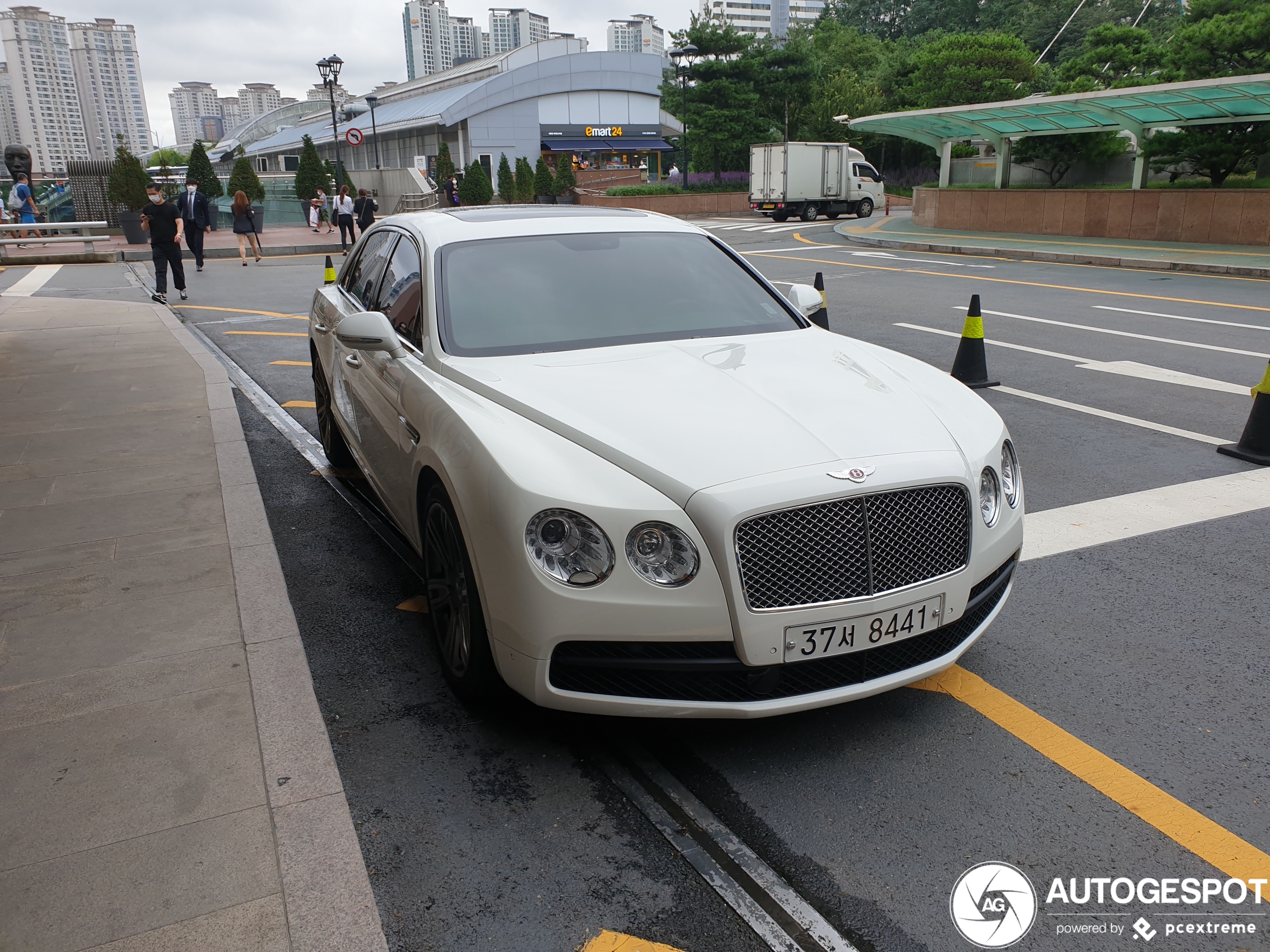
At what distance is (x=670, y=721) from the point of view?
3.44m

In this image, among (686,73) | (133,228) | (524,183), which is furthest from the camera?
(686,73)

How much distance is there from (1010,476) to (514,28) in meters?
214

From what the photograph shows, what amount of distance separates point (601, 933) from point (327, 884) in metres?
0.74

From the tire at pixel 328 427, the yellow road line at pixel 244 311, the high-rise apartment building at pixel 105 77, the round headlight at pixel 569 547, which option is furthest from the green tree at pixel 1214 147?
the high-rise apartment building at pixel 105 77

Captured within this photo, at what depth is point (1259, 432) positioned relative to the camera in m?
6.39

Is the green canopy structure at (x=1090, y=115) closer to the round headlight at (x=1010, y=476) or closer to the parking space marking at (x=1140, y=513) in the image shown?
the parking space marking at (x=1140, y=513)

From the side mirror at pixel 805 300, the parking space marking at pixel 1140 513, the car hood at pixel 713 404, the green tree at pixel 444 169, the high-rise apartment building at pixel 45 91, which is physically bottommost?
the parking space marking at pixel 1140 513

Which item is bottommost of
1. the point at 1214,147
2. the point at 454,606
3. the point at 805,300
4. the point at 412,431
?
the point at 454,606

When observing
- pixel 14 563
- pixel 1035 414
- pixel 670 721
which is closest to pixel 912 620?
pixel 670 721

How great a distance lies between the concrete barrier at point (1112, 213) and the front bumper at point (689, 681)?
22367 millimetres

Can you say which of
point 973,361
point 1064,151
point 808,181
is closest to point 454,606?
point 973,361

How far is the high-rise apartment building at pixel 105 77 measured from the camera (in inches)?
6053

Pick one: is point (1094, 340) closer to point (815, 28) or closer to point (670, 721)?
point (670, 721)

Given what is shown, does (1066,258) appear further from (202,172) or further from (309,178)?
(202,172)
